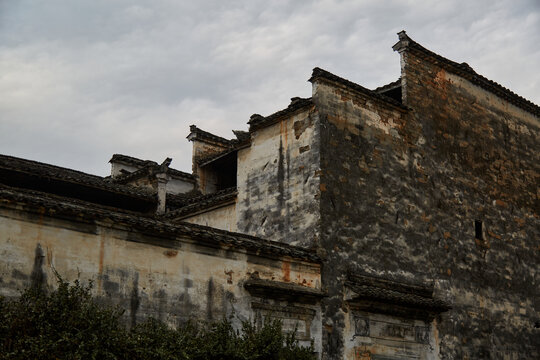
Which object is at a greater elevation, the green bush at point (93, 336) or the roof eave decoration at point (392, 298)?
the roof eave decoration at point (392, 298)

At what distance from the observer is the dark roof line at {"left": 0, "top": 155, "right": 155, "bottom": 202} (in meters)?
17.0

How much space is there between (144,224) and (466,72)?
10.2 metres

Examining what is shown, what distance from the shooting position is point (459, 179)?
16578mm

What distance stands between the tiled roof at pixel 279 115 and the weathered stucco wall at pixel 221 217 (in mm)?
1992

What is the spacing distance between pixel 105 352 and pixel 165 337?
3.56 ft

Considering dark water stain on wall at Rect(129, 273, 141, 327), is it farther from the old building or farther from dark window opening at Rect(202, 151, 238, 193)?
dark window opening at Rect(202, 151, 238, 193)

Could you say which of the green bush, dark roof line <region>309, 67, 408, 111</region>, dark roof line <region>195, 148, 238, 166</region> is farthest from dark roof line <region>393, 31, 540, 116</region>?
the green bush

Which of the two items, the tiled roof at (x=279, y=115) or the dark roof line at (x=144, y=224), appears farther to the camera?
the tiled roof at (x=279, y=115)

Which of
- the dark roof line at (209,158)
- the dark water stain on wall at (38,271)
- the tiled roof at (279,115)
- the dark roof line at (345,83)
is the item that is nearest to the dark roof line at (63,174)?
the dark roof line at (209,158)

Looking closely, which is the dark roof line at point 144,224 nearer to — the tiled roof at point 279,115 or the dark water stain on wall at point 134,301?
the dark water stain on wall at point 134,301

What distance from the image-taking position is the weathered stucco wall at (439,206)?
1409cm

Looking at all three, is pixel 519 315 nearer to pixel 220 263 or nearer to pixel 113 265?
pixel 220 263

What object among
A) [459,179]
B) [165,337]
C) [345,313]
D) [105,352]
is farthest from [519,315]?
[105,352]

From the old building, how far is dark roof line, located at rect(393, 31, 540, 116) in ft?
0.15
